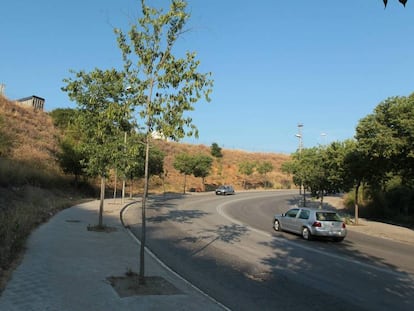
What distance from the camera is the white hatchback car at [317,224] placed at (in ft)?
59.6

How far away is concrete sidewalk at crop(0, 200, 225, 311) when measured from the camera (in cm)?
673

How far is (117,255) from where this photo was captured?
11.5 m

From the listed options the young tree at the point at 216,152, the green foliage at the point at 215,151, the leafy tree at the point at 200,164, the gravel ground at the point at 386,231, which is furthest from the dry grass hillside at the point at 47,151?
the gravel ground at the point at 386,231

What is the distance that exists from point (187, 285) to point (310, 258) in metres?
5.95

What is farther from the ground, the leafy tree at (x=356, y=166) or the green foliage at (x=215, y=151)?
the green foliage at (x=215, y=151)

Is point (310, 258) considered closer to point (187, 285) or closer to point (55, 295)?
point (187, 285)

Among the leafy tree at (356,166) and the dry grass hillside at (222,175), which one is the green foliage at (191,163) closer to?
the dry grass hillside at (222,175)

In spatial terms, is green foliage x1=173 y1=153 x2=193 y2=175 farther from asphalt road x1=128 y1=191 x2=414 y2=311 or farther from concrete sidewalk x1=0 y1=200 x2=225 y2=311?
concrete sidewalk x1=0 y1=200 x2=225 y2=311

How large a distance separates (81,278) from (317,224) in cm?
1220

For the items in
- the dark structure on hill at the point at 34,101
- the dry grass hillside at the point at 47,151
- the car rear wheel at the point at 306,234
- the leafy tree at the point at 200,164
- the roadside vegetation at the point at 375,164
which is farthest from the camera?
the dark structure on hill at the point at 34,101

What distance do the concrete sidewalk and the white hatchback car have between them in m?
8.21

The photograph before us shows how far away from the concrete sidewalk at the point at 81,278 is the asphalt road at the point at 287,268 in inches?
33.3

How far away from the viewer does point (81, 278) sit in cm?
840

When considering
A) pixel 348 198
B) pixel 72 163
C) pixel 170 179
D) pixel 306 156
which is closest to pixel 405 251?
pixel 306 156
